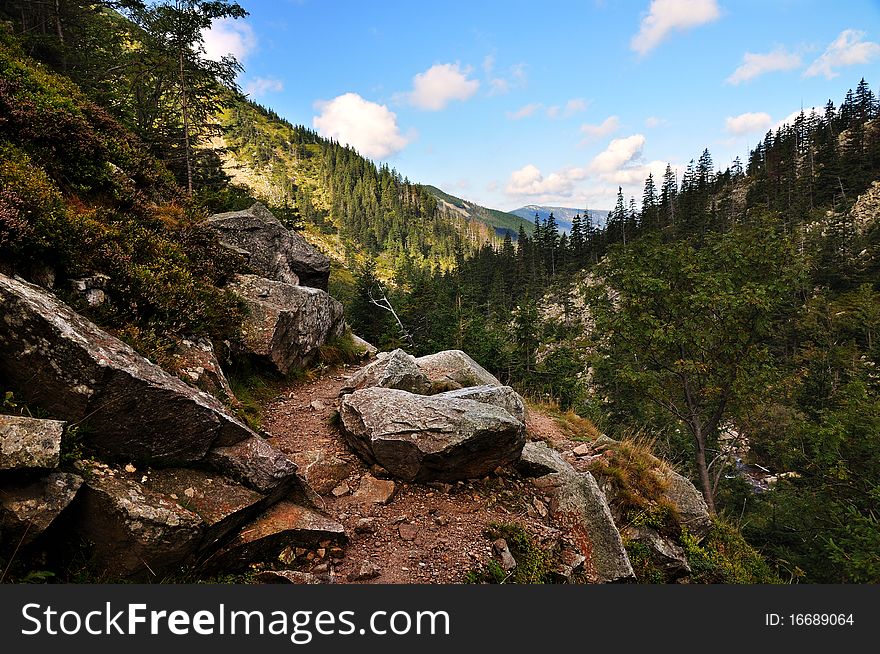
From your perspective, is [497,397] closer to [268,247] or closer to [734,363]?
[268,247]

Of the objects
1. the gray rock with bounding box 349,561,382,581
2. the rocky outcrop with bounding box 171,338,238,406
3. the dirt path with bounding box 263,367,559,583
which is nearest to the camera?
the gray rock with bounding box 349,561,382,581

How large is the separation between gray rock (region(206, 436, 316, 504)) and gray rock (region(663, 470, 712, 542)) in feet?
28.1

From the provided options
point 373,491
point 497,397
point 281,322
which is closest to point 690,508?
point 497,397

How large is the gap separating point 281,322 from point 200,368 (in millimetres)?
3212

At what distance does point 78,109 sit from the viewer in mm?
10539

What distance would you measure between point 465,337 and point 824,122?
423 feet

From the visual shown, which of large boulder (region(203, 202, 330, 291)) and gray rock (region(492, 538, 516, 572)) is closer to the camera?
gray rock (region(492, 538, 516, 572))

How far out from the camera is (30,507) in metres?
3.55

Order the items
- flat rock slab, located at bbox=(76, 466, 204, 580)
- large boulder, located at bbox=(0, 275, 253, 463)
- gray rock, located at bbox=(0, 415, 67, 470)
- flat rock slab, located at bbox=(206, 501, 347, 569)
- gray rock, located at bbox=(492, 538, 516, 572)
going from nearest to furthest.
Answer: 1. gray rock, located at bbox=(0, 415, 67, 470)
2. flat rock slab, located at bbox=(76, 466, 204, 580)
3. large boulder, located at bbox=(0, 275, 253, 463)
4. flat rock slab, located at bbox=(206, 501, 347, 569)
5. gray rock, located at bbox=(492, 538, 516, 572)

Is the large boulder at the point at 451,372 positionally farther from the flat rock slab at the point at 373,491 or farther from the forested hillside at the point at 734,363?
the forested hillside at the point at 734,363

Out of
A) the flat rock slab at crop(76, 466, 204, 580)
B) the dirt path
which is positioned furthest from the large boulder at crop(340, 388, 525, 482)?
the flat rock slab at crop(76, 466, 204, 580)

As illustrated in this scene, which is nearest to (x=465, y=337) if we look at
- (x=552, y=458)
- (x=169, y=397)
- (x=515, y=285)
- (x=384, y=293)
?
(x=384, y=293)

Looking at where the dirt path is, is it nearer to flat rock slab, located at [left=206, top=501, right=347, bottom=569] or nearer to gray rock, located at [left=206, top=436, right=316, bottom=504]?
flat rock slab, located at [left=206, top=501, right=347, bottom=569]

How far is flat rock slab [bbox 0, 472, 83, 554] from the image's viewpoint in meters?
3.44
